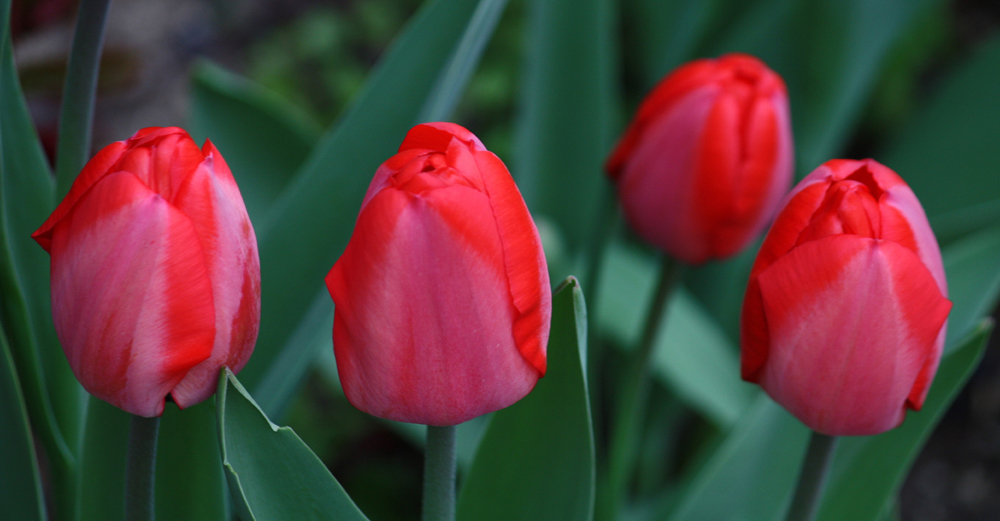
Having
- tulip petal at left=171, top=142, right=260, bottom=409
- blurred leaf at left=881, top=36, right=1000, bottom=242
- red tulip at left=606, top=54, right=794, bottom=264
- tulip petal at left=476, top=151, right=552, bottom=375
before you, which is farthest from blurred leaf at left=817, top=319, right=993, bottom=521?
blurred leaf at left=881, top=36, right=1000, bottom=242

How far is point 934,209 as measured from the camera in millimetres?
1195

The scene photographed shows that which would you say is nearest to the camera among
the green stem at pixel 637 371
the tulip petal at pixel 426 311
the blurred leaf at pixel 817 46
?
the tulip petal at pixel 426 311

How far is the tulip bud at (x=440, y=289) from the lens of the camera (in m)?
0.28

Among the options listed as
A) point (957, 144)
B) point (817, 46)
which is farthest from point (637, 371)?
point (957, 144)

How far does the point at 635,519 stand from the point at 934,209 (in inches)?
25.9

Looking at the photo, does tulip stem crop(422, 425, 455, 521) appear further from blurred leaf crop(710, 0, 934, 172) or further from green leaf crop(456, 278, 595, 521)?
blurred leaf crop(710, 0, 934, 172)

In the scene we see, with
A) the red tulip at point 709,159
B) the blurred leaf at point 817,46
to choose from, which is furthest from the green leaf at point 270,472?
the blurred leaf at point 817,46

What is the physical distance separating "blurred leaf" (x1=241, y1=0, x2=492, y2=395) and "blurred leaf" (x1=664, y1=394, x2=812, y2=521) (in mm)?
371

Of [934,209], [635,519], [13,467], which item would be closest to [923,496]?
[934,209]

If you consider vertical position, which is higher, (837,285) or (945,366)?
(837,285)

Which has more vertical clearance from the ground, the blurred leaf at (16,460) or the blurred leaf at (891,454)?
the blurred leaf at (16,460)

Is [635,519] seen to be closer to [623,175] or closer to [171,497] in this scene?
[623,175]

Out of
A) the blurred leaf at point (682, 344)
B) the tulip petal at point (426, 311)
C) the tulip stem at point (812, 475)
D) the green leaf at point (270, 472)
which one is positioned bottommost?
the blurred leaf at point (682, 344)

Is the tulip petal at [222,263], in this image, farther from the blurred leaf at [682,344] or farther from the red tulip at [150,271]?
the blurred leaf at [682,344]
